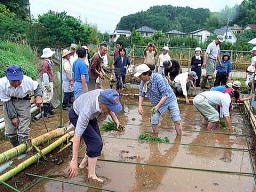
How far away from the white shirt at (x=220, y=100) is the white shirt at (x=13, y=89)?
3.71 metres

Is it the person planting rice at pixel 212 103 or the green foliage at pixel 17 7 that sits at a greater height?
the green foliage at pixel 17 7

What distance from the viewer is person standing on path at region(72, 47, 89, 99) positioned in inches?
235

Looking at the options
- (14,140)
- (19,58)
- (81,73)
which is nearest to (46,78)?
(81,73)

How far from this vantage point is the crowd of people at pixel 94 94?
3340mm

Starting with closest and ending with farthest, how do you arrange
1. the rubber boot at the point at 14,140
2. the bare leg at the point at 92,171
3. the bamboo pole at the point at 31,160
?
the bamboo pole at the point at 31,160, the bare leg at the point at 92,171, the rubber boot at the point at 14,140

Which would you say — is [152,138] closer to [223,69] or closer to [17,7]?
[223,69]

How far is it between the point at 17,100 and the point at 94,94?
1415mm

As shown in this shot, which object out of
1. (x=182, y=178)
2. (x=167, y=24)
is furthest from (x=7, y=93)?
(x=167, y=24)

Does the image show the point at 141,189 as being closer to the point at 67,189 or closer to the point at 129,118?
the point at 67,189

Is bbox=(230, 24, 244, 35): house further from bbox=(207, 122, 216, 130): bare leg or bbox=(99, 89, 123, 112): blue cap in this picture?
bbox=(99, 89, 123, 112): blue cap

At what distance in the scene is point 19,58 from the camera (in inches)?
434

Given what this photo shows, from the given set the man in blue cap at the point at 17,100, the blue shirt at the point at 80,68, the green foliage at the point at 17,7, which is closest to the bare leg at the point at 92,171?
the man in blue cap at the point at 17,100

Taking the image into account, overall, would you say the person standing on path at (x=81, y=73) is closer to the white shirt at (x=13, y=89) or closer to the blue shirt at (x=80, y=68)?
the blue shirt at (x=80, y=68)

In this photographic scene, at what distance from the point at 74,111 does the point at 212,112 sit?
11.5 feet
